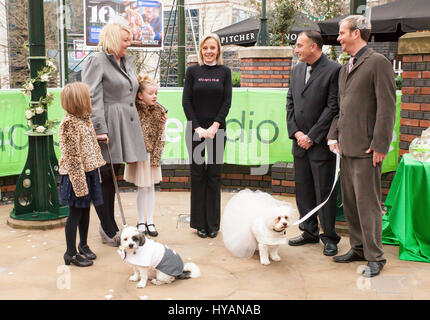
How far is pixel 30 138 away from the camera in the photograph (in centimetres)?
553

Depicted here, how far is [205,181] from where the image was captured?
5242 mm

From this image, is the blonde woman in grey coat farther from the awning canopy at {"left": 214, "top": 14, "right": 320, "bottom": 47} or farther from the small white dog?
the awning canopy at {"left": 214, "top": 14, "right": 320, "bottom": 47}

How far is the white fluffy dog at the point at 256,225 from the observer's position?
167 inches

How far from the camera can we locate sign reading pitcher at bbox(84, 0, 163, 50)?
16.5 metres

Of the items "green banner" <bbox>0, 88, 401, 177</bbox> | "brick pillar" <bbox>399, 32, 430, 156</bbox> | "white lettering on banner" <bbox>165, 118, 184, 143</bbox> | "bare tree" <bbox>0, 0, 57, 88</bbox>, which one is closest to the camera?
"brick pillar" <bbox>399, 32, 430, 156</bbox>

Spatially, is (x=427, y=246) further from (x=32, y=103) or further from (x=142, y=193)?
(x=32, y=103)

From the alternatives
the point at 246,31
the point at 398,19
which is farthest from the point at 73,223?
the point at 246,31

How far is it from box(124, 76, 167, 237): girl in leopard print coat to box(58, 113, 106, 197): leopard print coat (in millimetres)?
944

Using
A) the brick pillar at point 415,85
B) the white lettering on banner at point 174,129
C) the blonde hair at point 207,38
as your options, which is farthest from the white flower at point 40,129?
the brick pillar at point 415,85

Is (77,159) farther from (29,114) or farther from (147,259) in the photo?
(29,114)

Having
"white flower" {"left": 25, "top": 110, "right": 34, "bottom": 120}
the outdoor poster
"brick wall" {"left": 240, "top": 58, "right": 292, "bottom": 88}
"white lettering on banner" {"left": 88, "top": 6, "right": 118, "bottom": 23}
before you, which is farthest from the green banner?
the outdoor poster

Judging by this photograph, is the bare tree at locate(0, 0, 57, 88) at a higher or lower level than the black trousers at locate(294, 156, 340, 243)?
higher

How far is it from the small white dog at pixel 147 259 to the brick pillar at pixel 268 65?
6.84m
